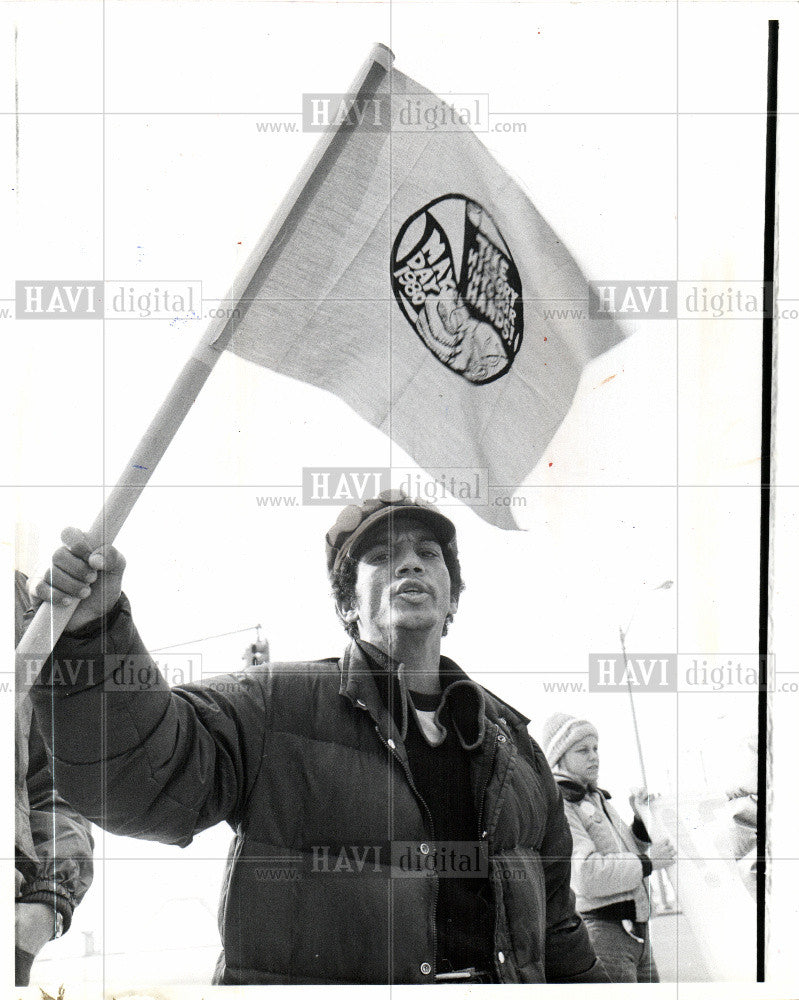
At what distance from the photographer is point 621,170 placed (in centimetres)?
199

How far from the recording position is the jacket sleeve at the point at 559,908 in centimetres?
193

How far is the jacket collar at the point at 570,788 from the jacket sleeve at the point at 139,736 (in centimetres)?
56

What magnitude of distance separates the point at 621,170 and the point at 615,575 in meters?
0.77

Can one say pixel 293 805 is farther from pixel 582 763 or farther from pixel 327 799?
pixel 582 763

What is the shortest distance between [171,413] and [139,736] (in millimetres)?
579

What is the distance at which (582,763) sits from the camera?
6.41 feet

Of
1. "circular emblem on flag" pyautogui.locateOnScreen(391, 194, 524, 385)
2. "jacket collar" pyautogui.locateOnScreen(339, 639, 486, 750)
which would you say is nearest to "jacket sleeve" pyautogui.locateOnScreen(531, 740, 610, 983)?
"jacket collar" pyautogui.locateOnScreen(339, 639, 486, 750)

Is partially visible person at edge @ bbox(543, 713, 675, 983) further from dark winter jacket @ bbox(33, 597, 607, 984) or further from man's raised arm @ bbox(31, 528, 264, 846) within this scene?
man's raised arm @ bbox(31, 528, 264, 846)

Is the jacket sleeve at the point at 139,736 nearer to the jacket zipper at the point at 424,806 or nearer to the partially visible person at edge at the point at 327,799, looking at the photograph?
the partially visible person at edge at the point at 327,799

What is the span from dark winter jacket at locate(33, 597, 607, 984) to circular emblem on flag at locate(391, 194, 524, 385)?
0.61 m

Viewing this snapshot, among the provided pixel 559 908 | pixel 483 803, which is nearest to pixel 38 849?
pixel 483 803

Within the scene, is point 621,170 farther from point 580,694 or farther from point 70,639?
point 70,639
